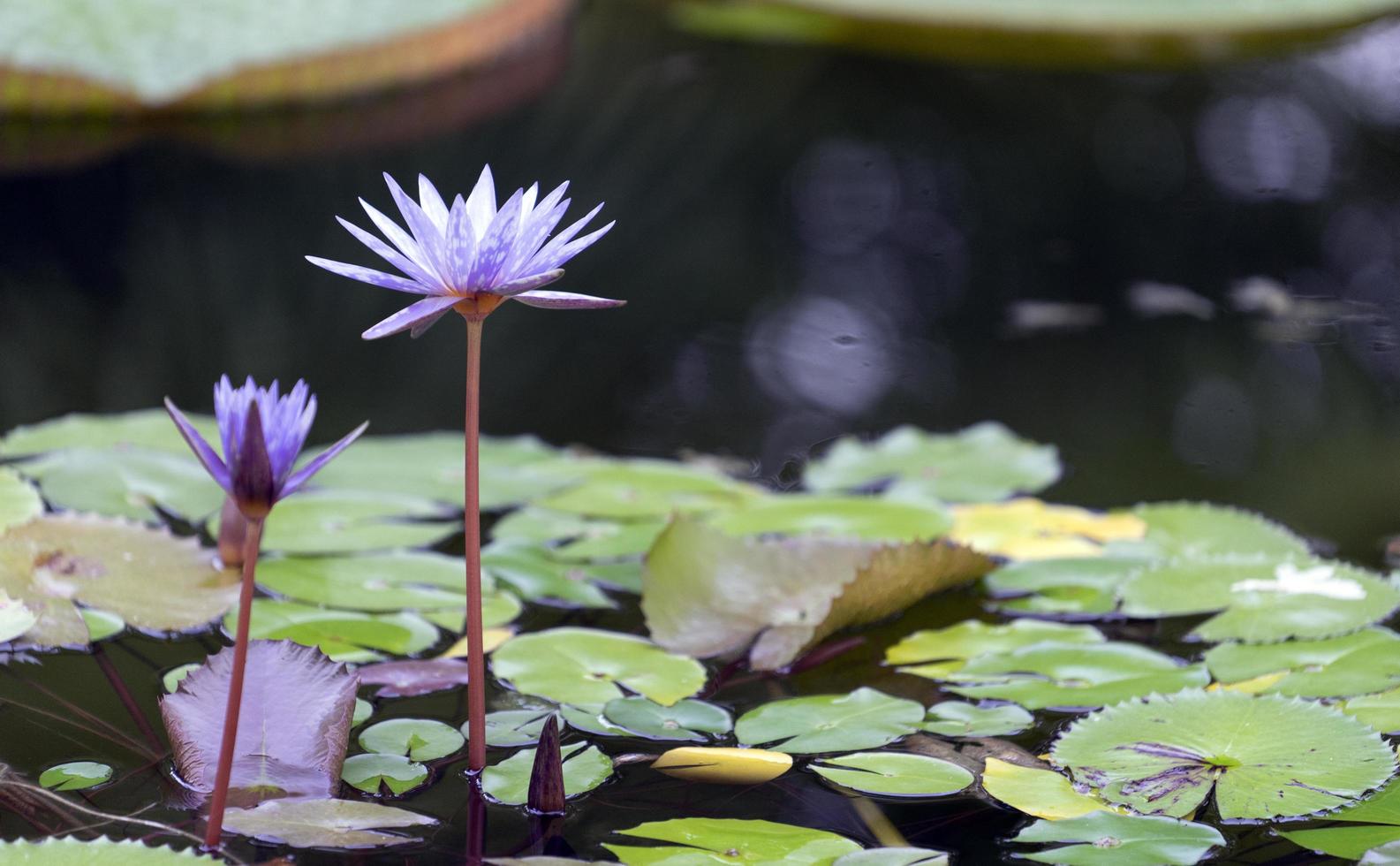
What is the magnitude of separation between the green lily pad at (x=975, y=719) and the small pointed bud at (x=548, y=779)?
0.28 metres

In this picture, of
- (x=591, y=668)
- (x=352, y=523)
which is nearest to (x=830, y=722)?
(x=591, y=668)

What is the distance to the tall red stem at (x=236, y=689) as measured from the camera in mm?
655

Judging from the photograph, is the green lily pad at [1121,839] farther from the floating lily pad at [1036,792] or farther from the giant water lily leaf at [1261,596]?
the giant water lily leaf at [1261,596]

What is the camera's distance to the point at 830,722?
934 millimetres

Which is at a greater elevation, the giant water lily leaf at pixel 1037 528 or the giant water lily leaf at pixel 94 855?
the giant water lily leaf at pixel 1037 528

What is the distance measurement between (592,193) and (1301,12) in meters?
2.46

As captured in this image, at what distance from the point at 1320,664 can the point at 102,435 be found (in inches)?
47.2

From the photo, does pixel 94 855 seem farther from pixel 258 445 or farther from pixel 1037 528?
pixel 1037 528

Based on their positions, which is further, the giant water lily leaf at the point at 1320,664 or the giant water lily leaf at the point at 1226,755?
the giant water lily leaf at the point at 1320,664

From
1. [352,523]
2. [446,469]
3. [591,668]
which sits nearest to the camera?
[591,668]

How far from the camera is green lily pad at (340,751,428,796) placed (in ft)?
2.72

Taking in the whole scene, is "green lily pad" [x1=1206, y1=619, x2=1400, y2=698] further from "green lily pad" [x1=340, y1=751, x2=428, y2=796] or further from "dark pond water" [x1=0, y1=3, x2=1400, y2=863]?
"green lily pad" [x1=340, y1=751, x2=428, y2=796]

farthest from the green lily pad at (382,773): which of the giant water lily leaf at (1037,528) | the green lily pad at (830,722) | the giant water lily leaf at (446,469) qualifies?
the giant water lily leaf at (1037,528)

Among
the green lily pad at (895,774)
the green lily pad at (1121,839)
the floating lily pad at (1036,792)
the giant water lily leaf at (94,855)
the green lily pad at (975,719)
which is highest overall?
the giant water lily leaf at (94,855)
